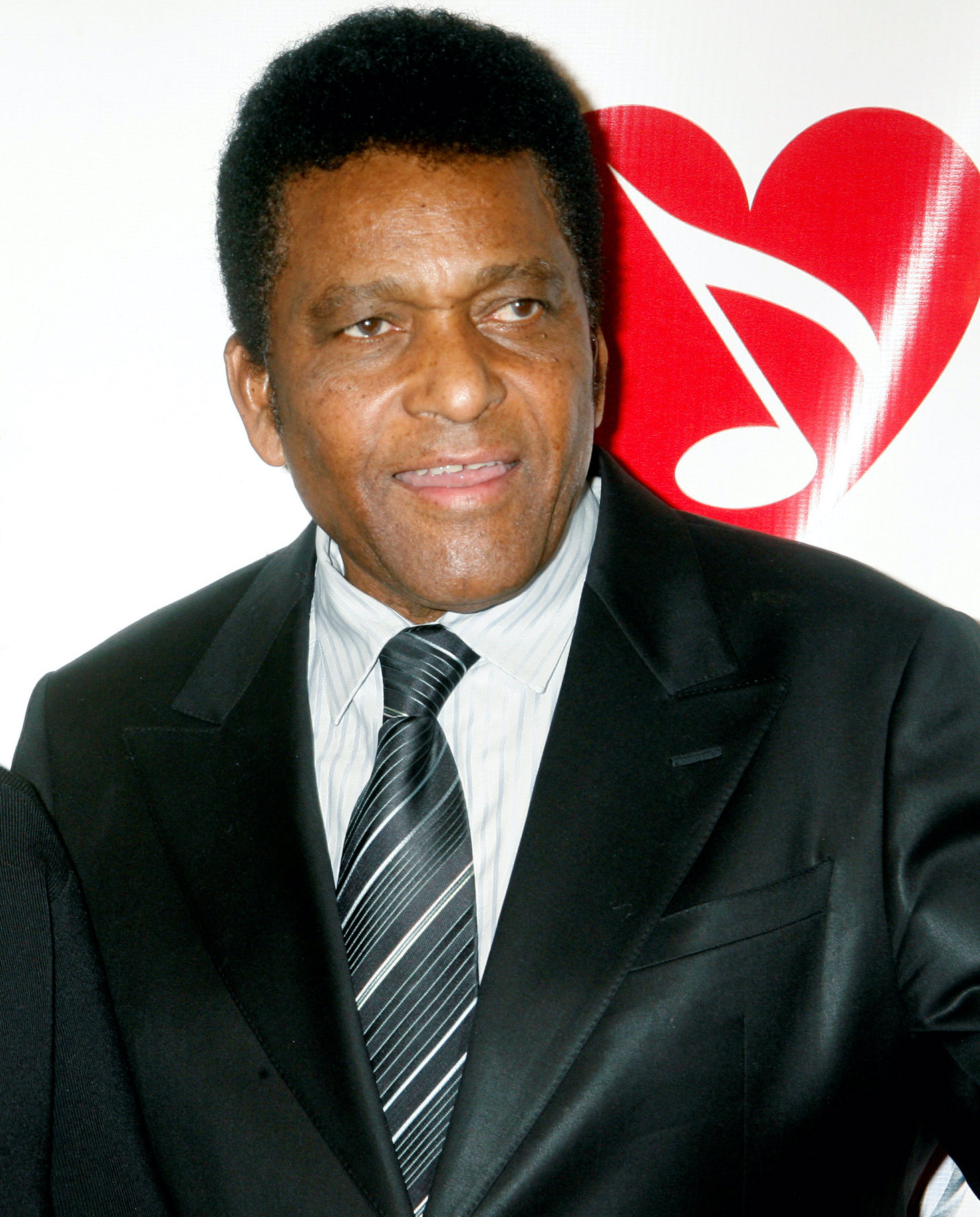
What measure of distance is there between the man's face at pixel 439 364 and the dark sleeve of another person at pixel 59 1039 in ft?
1.41

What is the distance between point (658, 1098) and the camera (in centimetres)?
111

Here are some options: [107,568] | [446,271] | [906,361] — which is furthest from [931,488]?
[107,568]

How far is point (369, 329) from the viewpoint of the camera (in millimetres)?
1191

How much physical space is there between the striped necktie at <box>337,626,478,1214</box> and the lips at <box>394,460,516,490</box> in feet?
0.70

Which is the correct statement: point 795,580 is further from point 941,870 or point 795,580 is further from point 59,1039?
point 59,1039

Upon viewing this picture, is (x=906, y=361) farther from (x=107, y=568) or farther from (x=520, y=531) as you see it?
(x=107, y=568)

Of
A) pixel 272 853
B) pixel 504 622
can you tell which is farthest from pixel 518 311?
pixel 272 853

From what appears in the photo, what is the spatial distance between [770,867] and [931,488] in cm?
66

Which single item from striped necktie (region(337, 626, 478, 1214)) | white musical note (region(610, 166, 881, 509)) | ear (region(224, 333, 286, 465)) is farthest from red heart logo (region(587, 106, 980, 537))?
striped necktie (region(337, 626, 478, 1214))

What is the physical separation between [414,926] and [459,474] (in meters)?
0.42

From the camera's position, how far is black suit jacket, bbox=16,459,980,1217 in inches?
43.3

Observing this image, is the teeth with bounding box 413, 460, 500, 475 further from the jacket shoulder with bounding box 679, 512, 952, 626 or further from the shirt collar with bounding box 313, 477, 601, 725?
the jacket shoulder with bounding box 679, 512, 952, 626

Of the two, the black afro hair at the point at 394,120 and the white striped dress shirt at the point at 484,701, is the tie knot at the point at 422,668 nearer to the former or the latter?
the white striped dress shirt at the point at 484,701

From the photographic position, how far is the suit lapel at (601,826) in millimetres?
1077
